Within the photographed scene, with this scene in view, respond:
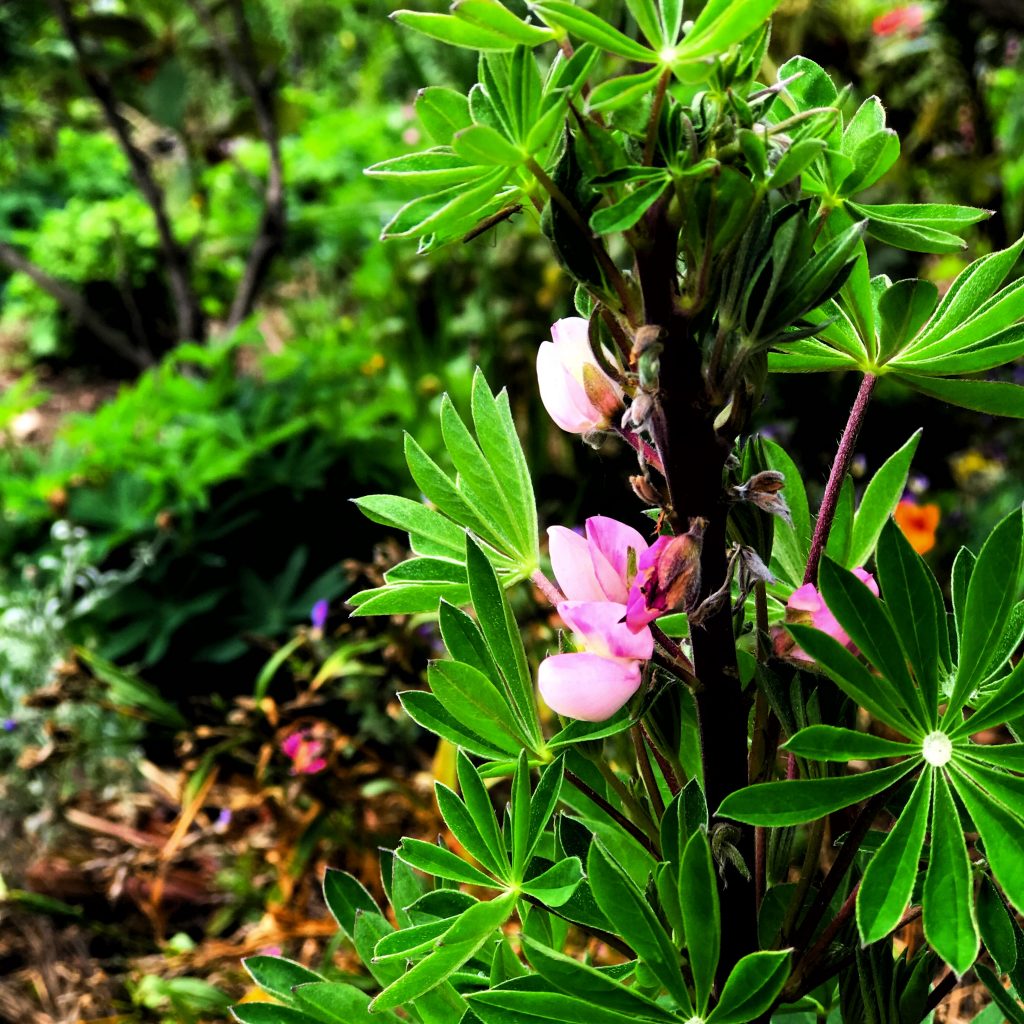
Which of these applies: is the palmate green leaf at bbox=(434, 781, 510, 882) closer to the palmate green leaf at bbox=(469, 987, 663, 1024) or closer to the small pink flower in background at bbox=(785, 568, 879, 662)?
the palmate green leaf at bbox=(469, 987, 663, 1024)

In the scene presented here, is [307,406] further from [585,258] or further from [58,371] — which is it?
[58,371]

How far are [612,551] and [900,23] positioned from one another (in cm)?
353

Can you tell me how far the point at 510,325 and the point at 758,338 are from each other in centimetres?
221

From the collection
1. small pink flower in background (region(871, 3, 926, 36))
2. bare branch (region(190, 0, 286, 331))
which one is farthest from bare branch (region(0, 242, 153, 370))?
small pink flower in background (region(871, 3, 926, 36))

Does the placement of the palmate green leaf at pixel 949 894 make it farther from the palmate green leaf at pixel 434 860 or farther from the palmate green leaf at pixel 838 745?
the palmate green leaf at pixel 434 860

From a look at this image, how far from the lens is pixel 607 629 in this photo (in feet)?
1.46

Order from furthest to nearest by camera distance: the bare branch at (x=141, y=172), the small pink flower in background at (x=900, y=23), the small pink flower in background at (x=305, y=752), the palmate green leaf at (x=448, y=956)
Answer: the small pink flower in background at (x=900, y=23) → the bare branch at (x=141, y=172) → the small pink flower in background at (x=305, y=752) → the palmate green leaf at (x=448, y=956)

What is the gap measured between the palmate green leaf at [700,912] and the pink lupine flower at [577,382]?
0.20 meters

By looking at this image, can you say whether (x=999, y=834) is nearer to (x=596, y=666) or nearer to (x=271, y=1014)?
(x=596, y=666)

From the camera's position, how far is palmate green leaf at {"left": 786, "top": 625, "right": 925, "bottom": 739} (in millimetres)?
396

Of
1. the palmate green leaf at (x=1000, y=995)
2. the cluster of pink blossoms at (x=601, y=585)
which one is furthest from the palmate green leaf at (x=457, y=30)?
the palmate green leaf at (x=1000, y=995)

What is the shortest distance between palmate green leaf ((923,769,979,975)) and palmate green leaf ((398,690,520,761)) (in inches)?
7.9

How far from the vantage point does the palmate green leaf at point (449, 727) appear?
1.72 feet

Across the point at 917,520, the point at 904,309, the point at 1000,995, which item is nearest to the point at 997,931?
the point at 1000,995
